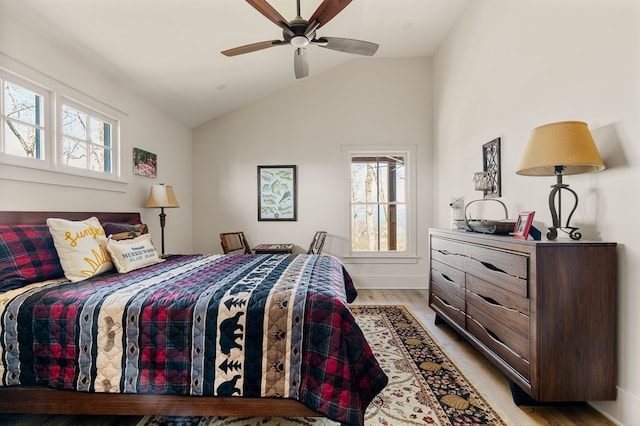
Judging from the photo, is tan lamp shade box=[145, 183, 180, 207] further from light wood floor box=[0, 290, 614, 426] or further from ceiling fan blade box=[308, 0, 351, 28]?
ceiling fan blade box=[308, 0, 351, 28]

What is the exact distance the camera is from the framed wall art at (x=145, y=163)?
10.7ft

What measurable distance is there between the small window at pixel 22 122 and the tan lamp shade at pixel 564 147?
332cm

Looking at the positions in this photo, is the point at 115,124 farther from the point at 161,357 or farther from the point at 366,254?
the point at 366,254

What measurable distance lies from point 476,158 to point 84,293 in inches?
135

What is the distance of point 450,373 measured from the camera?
2.08 meters

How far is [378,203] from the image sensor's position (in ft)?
15.1

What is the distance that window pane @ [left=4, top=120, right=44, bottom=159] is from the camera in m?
2.04

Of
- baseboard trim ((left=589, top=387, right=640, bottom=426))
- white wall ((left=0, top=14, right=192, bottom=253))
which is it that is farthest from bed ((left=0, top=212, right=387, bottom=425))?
baseboard trim ((left=589, top=387, right=640, bottom=426))

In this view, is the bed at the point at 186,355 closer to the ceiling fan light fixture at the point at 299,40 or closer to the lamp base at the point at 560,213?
the lamp base at the point at 560,213

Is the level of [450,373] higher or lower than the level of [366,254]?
lower

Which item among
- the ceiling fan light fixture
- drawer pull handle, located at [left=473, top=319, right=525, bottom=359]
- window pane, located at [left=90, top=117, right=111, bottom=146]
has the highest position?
the ceiling fan light fixture

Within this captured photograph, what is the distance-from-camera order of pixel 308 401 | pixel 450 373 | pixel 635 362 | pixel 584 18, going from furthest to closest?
1. pixel 450 373
2. pixel 584 18
3. pixel 635 362
4. pixel 308 401

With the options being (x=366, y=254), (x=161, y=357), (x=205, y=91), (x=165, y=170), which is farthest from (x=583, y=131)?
(x=165, y=170)

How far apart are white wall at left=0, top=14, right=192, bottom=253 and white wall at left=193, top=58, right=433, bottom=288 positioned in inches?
20.9
